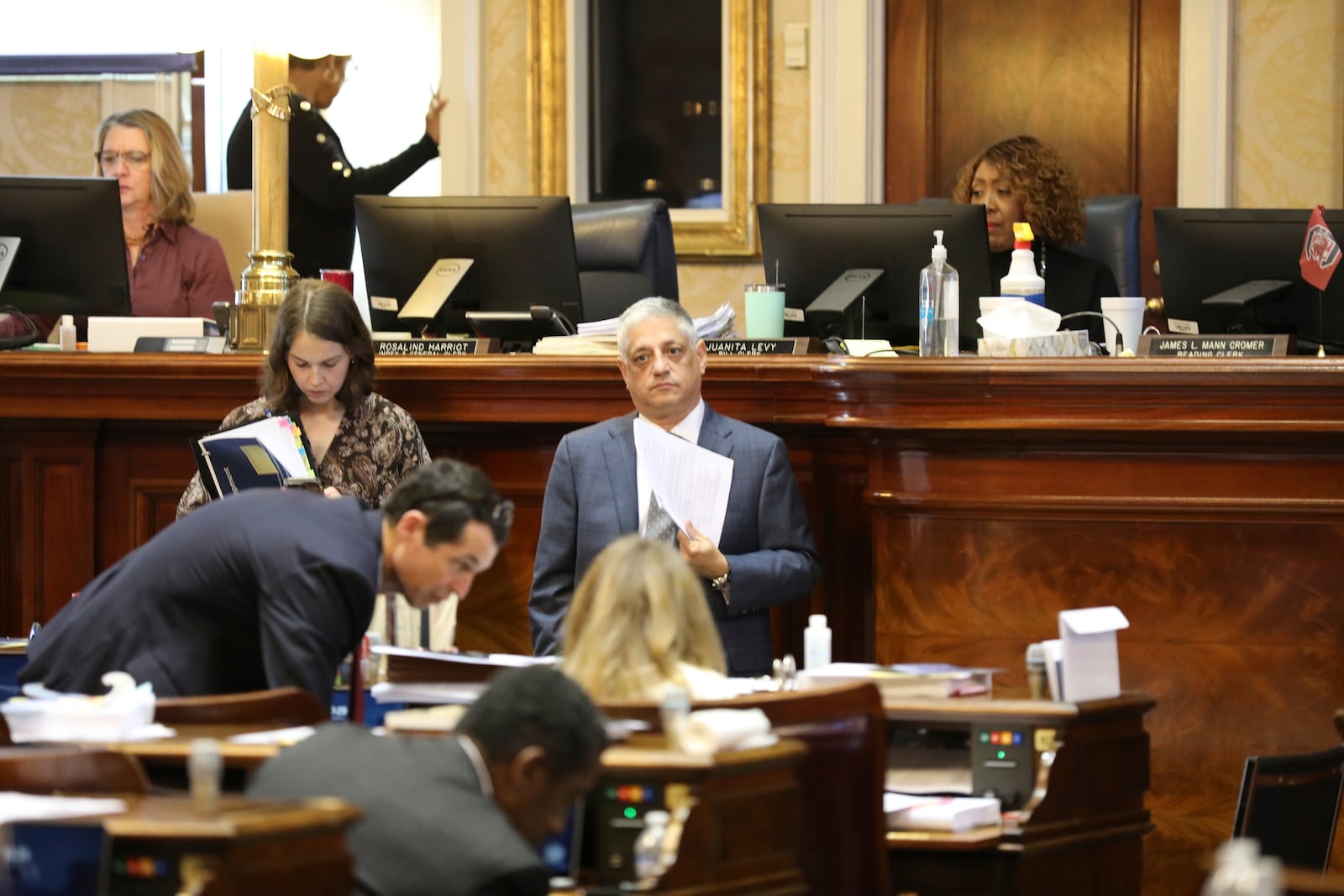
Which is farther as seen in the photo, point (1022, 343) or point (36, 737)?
point (1022, 343)

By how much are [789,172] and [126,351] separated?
313 cm

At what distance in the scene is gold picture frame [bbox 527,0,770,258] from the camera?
6.96m

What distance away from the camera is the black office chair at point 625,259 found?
496 centimetres

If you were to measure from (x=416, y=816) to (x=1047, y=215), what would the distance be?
3.42 meters

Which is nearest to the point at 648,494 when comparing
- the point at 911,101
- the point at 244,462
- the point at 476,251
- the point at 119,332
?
the point at 244,462

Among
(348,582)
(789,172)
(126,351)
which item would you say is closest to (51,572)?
(126,351)

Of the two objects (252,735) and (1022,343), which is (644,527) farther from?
(252,735)

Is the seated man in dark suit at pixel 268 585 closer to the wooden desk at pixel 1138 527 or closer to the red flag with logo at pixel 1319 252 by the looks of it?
the wooden desk at pixel 1138 527

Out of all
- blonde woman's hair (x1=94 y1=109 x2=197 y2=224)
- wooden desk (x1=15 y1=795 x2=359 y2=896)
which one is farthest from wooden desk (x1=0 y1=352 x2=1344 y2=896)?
Result: blonde woman's hair (x1=94 y1=109 x2=197 y2=224)

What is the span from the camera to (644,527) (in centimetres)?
382

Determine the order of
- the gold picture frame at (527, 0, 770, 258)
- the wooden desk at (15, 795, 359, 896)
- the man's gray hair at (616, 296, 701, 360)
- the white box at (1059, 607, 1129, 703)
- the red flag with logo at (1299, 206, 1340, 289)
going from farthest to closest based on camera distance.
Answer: the gold picture frame at (527, 0, 770, 258) → the red flag with logo at (1299, 206, 1340, 289) → the man's gray hair at (616, 296, 701, 360) → the white box at (1059, 607, 1129, 703) → the wooden desk at (15, 795, 359, 896)

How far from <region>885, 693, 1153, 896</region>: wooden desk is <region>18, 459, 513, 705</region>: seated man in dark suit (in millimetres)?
729

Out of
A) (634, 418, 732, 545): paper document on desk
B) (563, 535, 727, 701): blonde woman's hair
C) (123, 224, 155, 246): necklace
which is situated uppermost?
(123, 224, 155, 246): necklace

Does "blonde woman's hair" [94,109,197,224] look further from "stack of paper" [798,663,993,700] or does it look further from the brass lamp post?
"stack of paper" [798,663,993,700]
